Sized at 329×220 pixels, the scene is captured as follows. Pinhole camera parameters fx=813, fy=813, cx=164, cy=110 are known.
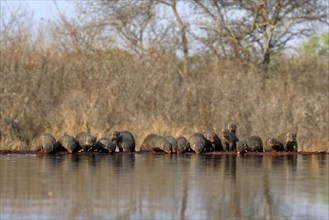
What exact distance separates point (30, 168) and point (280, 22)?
23356 millimetres

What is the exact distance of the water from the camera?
10266 millimetres

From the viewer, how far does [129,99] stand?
25.9 metres

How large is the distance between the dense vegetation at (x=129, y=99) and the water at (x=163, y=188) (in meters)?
5.35

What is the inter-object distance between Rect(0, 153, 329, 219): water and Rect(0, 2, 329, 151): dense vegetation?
535 centimetres

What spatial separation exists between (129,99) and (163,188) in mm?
13394

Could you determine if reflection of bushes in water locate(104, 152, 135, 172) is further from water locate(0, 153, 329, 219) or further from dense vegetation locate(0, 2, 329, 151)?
dense vegetation locate(0, 2, 329, 151)

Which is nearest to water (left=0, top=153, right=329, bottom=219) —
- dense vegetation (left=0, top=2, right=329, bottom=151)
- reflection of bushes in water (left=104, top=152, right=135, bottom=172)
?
reflection of bushes in water (left=104, top=152, right=135, bottom=172)

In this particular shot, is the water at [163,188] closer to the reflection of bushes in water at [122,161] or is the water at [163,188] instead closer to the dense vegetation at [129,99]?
the reflection of bushes in water at [122,161]

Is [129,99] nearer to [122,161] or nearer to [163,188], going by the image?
[122,161]

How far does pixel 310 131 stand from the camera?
2441 centimetres

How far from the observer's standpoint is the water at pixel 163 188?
1027 centimetres

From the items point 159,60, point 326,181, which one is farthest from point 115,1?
point 326,181

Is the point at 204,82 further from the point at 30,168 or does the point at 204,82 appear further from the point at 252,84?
the point at 30,168

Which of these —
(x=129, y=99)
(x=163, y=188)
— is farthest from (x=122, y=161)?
(x=129, y=99)
